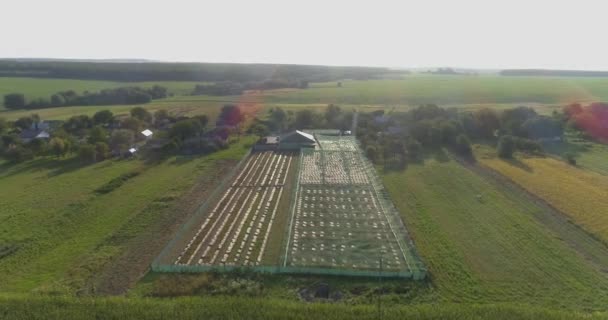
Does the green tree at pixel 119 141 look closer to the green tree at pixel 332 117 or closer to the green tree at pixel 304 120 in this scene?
the green tree at pixel 304 120

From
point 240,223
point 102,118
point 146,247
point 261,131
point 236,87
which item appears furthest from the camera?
point 236,87

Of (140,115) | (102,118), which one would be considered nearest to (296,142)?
(140,115)

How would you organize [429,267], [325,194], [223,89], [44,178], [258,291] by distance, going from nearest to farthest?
1. [258,291]
2. [429,267]
3. [325,194]
4. [44,178]
5. [223,89]

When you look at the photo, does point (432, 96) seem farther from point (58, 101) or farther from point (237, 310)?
point (237, 310)

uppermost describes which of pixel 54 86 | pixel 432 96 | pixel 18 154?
pixel 432 96

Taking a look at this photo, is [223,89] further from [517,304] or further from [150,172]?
[517,304]

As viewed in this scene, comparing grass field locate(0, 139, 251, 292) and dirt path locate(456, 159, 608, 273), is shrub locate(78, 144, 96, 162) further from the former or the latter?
dirt path locate(456, 159, 608, 273)

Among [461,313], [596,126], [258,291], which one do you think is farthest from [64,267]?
[596,126]
